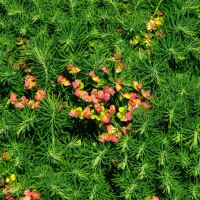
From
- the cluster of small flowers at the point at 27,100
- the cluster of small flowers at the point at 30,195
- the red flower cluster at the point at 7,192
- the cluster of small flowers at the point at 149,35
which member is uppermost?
the cluster of small flowers at the point at 149,35

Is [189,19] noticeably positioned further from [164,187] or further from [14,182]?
[14,182]

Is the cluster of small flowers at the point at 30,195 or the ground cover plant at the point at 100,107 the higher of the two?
the ground cover plant at the point at 100,107

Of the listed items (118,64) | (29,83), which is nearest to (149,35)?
(118,64)

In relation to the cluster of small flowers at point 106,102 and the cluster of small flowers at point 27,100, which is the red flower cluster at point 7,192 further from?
the cluster of small flowers at point 106,102

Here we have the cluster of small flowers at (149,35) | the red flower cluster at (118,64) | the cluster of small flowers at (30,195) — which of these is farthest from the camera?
the cluster of small flowers at (149,35)

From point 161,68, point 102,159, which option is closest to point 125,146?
point 102,159

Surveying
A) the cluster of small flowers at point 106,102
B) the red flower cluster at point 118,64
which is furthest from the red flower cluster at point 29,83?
the red flower cluster at point 118,64

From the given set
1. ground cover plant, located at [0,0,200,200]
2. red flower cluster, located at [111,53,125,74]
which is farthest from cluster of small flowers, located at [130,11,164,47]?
red flower cluster, located at [111,53,125,74]
